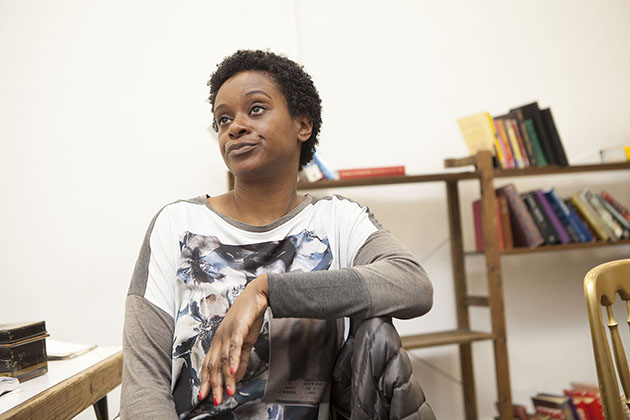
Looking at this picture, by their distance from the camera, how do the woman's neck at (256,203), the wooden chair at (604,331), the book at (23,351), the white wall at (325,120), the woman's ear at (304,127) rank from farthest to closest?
the white wall at (325,120)
the woman's ear at (304,127)
the woman's neck at (256,203)
the book at (23,351)
the wooden chair at (604,331)

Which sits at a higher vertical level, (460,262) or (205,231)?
(205,231)

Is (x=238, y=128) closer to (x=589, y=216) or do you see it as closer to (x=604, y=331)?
(x=604, y=331)

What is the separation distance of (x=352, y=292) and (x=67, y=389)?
63 centimetres

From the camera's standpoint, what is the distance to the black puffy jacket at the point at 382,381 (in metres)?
0.99

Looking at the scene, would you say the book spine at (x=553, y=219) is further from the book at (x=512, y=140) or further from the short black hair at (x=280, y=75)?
the short black hair at (x=280, y=75)

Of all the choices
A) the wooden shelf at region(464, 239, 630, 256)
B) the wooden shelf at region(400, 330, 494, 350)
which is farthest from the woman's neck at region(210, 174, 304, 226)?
the wooden shelf at region(464, 239, 630, 256)

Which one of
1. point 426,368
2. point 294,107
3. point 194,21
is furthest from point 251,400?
point 194,21

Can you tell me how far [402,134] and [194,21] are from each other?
1086 mm

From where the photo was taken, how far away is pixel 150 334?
116 centimetres

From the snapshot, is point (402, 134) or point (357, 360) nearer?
point (357, 360)

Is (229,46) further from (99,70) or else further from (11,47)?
(11,47)

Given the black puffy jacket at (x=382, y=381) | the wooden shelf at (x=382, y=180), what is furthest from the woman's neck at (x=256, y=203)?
the wooden shelf at (x=382, y=180)

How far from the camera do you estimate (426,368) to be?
2756 mm

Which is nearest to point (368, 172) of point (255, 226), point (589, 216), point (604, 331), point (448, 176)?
point (448, 176)
